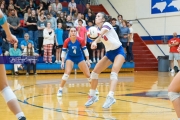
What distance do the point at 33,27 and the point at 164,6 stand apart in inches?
350

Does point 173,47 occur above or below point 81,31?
below

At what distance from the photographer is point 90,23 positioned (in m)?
18.3

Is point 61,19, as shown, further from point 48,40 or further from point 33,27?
point 48,40

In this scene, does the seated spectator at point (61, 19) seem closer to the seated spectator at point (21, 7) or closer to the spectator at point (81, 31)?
the spectator at point (81, 31)

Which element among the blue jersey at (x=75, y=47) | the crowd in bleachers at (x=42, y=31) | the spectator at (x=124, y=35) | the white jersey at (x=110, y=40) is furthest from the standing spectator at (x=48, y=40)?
the white jersey at (x=110, y=40)

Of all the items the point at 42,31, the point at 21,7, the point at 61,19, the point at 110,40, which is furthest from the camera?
the point at 21,7

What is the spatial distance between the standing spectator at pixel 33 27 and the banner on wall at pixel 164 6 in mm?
8640

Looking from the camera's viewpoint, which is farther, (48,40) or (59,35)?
(59,35)

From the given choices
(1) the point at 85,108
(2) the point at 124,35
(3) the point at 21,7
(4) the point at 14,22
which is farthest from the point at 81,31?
(1) the point at 85,108

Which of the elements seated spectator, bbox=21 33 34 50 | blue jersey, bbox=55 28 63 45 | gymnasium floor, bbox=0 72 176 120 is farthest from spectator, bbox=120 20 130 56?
gymnasium floor, bbox=0 72 176 120

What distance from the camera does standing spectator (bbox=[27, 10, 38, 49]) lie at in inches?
700

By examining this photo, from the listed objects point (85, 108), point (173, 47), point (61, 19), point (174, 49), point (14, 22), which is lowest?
point (85, 108)

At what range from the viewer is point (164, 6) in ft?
72.9

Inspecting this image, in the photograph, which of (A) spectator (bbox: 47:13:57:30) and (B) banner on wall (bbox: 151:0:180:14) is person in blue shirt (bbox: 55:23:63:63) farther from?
(B) banner on wall (bbox: 151:0:180:14)
